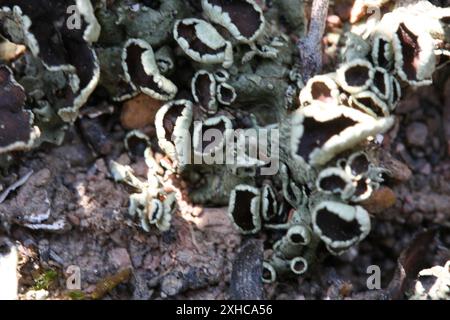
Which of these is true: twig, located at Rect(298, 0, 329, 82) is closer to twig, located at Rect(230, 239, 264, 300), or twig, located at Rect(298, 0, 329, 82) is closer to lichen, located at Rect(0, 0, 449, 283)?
lichen, located at Rect(0, 0, 449, 283)

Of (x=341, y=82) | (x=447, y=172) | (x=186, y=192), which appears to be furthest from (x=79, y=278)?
(x=447, y=172)

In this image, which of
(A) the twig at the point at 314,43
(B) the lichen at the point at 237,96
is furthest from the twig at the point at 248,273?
(A) the twig at the point at 314,43

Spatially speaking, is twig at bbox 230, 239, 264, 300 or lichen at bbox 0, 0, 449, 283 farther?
twig at bbox 230, 239, 264, 300

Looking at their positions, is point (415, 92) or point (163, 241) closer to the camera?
point (163, 241)

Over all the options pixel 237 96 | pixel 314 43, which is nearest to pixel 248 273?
pixel 237 96

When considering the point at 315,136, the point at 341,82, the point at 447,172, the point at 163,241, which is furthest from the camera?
the point at 447,172

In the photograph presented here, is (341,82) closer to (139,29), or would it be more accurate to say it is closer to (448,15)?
(448,15)

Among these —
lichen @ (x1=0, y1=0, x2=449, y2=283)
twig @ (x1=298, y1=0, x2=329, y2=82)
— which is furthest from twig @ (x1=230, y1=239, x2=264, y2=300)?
twig @ (x1=298, y1=0, x2=329, y2=82)

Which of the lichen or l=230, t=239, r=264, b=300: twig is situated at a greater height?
the lichen

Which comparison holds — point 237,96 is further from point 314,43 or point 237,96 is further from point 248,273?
point 248,273
